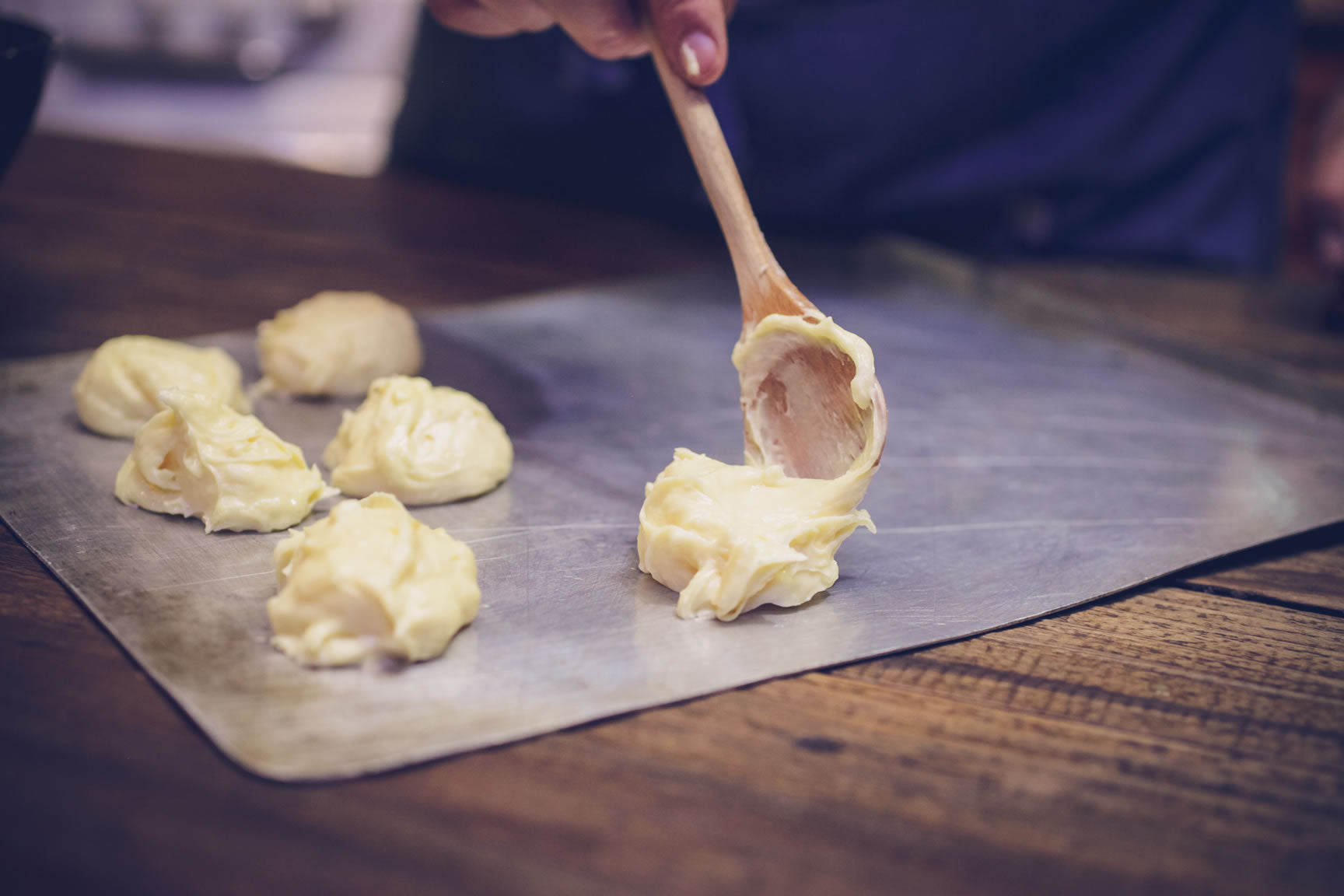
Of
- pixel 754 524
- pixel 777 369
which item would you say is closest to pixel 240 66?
pixel 777 369

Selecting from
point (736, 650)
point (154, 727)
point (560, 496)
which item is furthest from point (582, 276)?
point (154, 727)

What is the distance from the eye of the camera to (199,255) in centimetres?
192

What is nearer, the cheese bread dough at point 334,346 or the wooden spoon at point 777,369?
the wooden spoon at point 777,369

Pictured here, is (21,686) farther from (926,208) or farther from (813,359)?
(926,208)

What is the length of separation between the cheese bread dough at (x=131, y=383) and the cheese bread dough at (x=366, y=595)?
1.38 feet

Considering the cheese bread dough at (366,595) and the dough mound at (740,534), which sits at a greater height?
the dough mound at (740,534)

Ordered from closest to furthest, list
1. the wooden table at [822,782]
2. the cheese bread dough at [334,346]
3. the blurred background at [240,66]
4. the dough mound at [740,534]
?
the wooden table at [822,782] < the dough mound at [740,534] < the cheese bread dough at [334,346] < the blurred background at [240,66]

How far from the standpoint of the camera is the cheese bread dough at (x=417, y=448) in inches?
45.4

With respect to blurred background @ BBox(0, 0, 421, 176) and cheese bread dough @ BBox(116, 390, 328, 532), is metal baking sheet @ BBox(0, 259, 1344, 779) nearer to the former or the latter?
cheese bread dough @ BBox(116, 390, 328, 532)

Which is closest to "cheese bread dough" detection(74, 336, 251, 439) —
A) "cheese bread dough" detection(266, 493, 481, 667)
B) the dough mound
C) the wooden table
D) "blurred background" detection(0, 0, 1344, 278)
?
the wooden table

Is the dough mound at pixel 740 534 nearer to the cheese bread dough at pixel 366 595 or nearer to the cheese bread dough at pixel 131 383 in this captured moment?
the cheese bread dough at pixel 366 595

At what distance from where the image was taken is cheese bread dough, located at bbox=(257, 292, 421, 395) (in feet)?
4.57

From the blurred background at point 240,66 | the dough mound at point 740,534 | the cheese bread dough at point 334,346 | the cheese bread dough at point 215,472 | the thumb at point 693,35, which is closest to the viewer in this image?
the dough mound at point 740,534

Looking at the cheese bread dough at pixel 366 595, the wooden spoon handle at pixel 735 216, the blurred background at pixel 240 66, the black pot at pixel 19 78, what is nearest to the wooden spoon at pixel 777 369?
the wooden spoon handle at pixel 735 216
